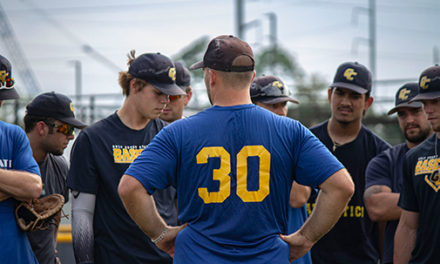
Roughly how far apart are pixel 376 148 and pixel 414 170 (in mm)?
1413

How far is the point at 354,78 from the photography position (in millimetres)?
5824

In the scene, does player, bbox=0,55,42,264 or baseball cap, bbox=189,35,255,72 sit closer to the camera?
baseball cap, bbox=189,35,255,72

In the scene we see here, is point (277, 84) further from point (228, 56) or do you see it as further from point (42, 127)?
point (42, 127)

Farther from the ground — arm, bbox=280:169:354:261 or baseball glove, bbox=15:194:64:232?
arm, bbox=280:169:354:261

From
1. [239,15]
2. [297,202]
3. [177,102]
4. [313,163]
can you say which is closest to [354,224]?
[297,202]

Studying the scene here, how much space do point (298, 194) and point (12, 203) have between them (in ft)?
7.35

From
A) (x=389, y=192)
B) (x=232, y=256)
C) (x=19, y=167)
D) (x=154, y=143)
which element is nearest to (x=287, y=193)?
(x=232, y=256)

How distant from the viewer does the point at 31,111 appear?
4.91m

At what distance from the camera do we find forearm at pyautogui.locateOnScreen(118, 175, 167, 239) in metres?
3.05

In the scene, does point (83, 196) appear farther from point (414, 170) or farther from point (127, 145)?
point (414, 170)

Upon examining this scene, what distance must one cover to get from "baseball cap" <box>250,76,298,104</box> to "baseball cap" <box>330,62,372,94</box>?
827 millimetres

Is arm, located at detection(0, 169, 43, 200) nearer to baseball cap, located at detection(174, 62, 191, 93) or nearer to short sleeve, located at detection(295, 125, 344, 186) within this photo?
short sleeve, located at detection(295, 125, 344, 186)

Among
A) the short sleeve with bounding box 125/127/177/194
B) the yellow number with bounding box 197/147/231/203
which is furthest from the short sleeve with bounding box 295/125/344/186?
the short sleeve with bounding box 125/127/177/194

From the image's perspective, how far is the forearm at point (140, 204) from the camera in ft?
10.00
